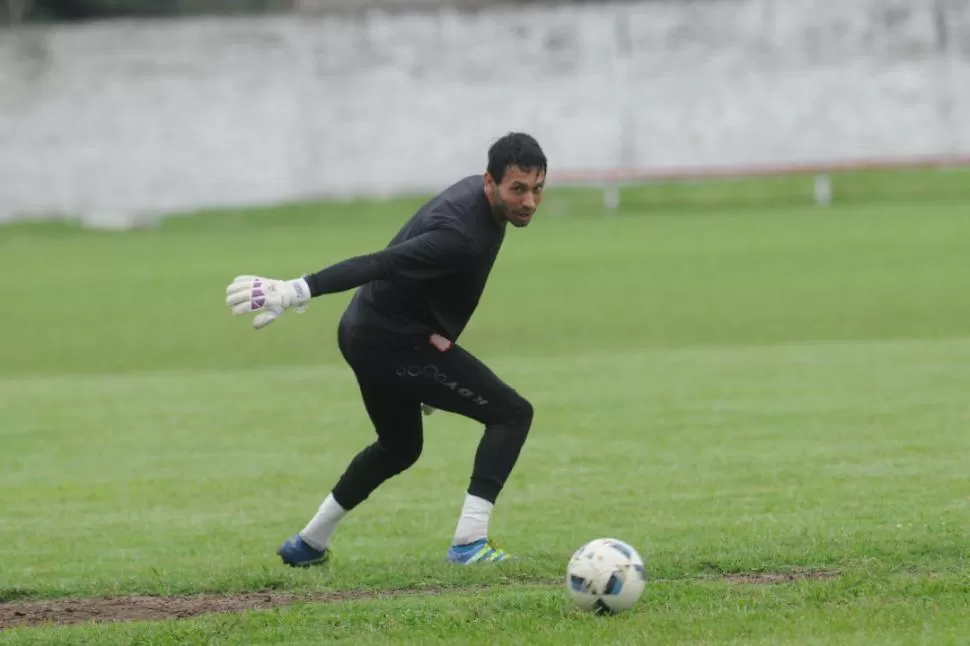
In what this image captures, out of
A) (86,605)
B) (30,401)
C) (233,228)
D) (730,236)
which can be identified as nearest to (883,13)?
(730,236)

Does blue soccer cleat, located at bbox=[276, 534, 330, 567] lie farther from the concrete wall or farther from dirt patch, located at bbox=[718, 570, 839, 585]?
the concrete wall

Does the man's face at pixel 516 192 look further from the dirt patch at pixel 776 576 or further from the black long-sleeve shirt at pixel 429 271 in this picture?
the dirt patch at pixel 776 576

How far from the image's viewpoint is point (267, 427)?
541 inches

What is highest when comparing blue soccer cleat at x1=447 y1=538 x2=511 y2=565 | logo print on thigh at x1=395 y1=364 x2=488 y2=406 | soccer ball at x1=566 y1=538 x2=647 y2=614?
logo print on thigh at x1=395 y1=364 x2=488 y2=406

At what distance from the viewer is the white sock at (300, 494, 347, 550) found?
28.0ft

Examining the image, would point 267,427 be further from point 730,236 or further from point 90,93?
point 90,93

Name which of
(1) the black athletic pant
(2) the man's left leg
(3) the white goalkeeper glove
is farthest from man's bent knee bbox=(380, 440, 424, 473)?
(3) the white goalkeeper glove

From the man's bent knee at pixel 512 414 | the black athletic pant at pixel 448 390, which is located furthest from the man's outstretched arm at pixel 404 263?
the man's bent knee at pixel 512 414

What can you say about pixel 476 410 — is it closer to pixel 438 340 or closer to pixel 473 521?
pixel 438 340

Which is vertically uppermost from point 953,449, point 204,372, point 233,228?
point 953,449

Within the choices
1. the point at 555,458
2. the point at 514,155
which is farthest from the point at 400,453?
the point at 555,458

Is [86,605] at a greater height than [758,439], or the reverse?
[86,605]

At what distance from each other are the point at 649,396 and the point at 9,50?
33.8m

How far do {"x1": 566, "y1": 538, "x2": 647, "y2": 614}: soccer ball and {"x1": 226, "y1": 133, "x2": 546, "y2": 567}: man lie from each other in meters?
1.16
